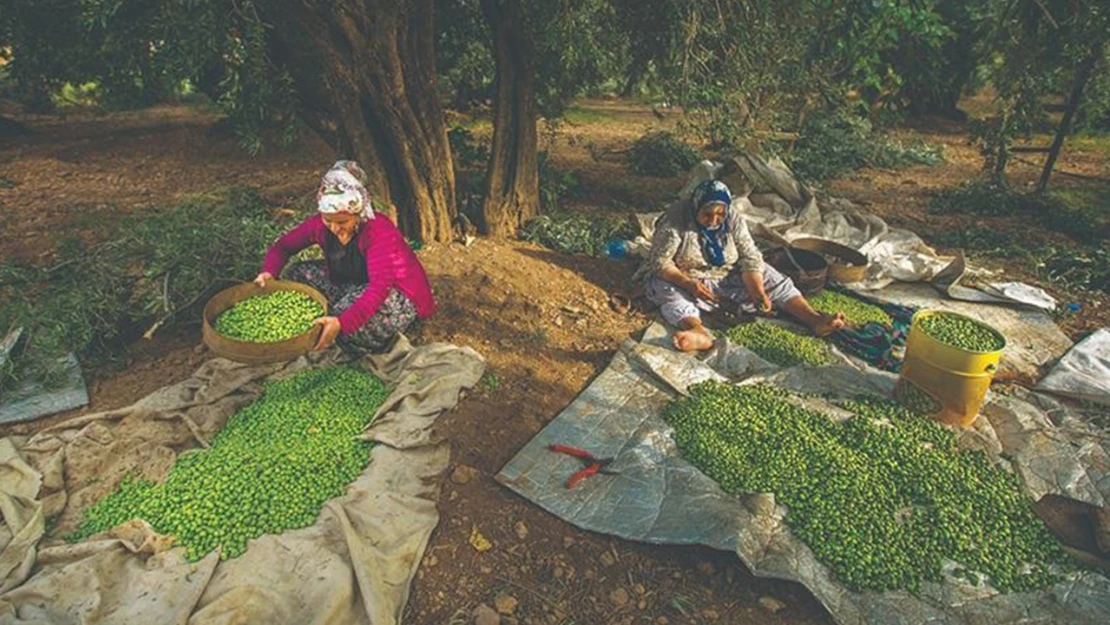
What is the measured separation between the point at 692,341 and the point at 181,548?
9.91 ft

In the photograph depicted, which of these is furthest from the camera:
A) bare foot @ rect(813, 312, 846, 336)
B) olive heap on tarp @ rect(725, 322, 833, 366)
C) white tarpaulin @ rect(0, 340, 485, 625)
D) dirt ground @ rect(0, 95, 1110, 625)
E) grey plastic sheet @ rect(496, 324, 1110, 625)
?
bare foot @ rect(813, 312, 846, 336)

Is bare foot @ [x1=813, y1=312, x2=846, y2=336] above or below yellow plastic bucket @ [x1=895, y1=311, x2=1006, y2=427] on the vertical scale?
below

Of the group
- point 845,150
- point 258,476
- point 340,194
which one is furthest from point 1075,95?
point 258,476

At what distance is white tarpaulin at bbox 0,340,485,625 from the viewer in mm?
2430

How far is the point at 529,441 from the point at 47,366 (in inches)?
116

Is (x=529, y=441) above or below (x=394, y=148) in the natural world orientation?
below

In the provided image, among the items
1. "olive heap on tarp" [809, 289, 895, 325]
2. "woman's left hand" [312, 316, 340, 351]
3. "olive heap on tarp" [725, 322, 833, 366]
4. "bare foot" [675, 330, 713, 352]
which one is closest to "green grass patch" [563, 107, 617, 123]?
"olive heap on tarp" [809, 289, 895, 325]

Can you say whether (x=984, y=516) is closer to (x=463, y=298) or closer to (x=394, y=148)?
(x=463, y=298)

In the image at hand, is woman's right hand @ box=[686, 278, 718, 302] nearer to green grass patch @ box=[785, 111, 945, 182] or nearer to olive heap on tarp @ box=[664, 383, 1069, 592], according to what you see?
olive heap on tarp @ box=[664, 383, 1069, 592]

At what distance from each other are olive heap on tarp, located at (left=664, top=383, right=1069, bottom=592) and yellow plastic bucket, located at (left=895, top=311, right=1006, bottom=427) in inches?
4.2

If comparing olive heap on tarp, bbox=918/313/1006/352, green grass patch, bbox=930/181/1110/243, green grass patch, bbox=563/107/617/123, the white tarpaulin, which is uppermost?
olive heap on tarp, bbox=918/313/1006/352

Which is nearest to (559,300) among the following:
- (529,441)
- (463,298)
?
(463,298)

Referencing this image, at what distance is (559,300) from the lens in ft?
16.5

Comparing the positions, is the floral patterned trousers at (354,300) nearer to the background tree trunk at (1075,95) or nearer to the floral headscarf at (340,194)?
the floral headscarf at (340,194)
